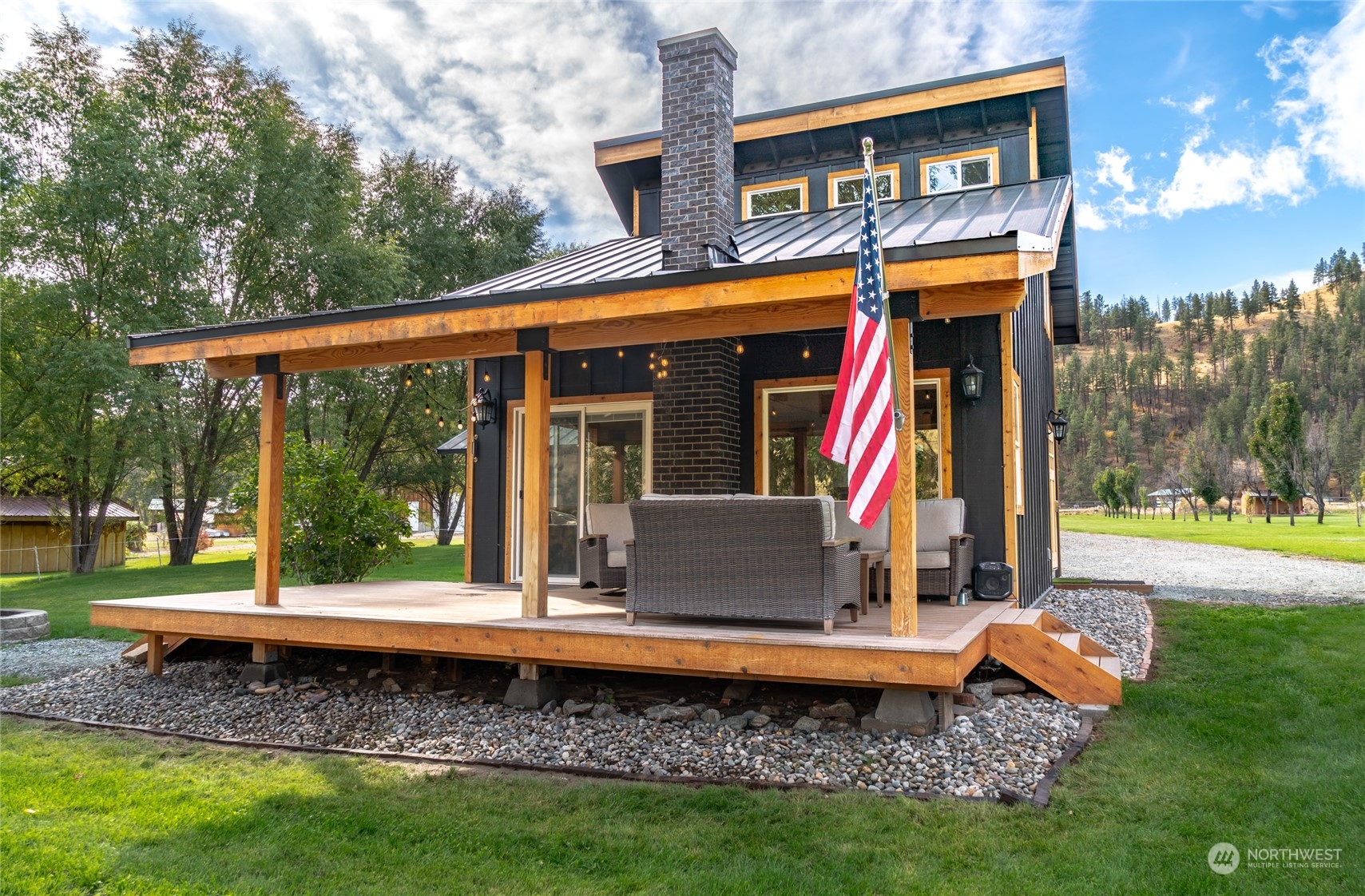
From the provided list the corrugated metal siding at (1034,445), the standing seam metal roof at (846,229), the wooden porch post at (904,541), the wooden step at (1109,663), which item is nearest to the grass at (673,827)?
the wooden step at (1109,663)

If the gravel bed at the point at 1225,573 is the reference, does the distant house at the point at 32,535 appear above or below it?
above

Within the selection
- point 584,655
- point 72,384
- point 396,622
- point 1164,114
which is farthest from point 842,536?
point 1164,114

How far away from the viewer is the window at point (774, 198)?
989cm

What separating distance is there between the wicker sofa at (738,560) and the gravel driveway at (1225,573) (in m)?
7.48

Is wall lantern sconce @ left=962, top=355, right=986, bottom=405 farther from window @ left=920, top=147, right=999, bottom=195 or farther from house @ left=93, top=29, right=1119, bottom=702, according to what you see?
window @ left=920, top=147, right=999, bottom=195

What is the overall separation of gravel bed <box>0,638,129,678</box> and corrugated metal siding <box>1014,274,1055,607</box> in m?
7.70

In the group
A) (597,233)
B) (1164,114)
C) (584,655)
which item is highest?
(1164,114)

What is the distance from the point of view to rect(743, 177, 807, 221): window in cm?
989

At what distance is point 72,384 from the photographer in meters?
14.1

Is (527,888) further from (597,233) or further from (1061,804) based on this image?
(597,233)

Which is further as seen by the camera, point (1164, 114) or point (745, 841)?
point (1164, 114)

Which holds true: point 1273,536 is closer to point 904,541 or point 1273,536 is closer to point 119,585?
point 904,541

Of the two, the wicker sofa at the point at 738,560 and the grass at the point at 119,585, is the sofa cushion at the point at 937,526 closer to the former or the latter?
the wicker sofa at the point at 738,560

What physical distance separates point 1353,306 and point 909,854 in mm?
108456
